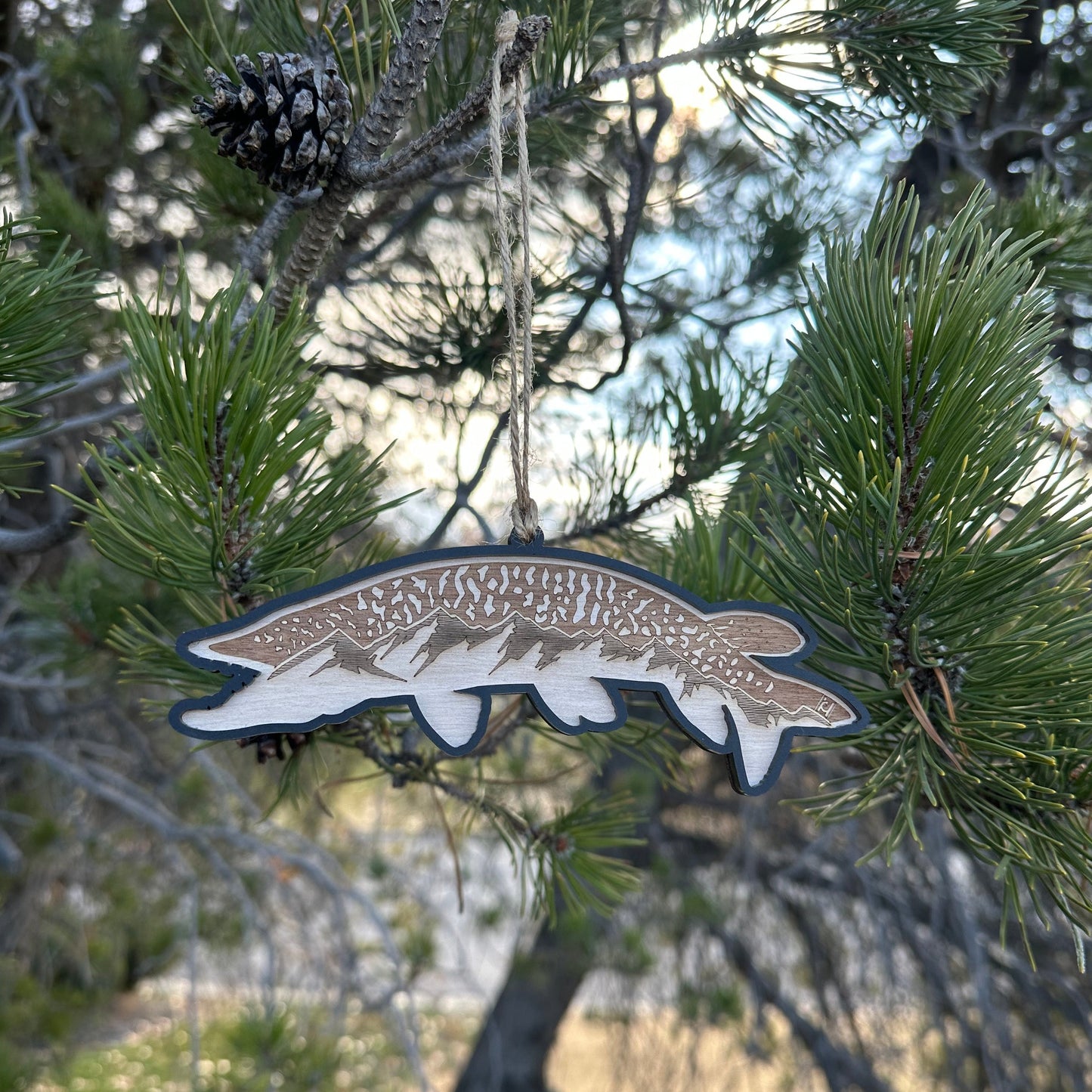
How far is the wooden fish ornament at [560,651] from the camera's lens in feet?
1.28

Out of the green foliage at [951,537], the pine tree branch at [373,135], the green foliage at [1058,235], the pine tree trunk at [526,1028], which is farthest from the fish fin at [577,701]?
the pine tree trunk at [526,1028]

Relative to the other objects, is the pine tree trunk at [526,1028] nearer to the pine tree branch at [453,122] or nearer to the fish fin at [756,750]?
the fish fin at [756,750]

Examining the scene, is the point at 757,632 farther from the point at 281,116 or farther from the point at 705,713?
the point at 281,116

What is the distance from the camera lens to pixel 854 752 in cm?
58

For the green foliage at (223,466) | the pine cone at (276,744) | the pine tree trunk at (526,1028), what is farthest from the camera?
the pine tree trunk at (526,1028)

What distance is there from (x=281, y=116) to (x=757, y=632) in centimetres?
32

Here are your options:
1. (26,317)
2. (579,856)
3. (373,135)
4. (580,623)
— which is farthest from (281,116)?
(579,856)

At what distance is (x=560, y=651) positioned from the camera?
403 mm

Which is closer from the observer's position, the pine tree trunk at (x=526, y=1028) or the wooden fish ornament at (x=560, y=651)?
the wooden fish ornament at (x=560, y=651)

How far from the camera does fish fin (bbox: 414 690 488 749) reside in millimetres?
393

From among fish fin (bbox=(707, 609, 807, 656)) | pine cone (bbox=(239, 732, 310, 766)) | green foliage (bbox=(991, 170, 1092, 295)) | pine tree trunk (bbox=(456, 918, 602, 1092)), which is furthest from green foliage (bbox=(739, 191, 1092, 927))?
pine tree trunk (bbox=(456, 918, 602, 1092))

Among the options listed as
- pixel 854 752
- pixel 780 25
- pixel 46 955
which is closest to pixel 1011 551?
pixel 854 752

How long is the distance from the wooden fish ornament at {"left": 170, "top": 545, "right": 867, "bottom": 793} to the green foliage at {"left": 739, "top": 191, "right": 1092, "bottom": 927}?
0.04 metres

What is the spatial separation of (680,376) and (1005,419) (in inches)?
10.3
